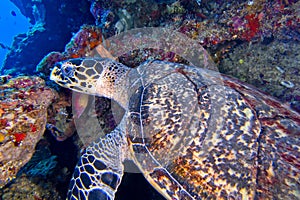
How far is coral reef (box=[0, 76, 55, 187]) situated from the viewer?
2016 mm

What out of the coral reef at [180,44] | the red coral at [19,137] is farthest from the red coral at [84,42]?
the red coral at [19,137]

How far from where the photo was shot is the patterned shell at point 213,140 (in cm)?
153

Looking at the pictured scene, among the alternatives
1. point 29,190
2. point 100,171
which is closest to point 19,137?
point 29,190

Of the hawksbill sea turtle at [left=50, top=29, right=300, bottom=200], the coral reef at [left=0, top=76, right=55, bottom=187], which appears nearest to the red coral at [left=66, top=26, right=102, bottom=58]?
the coral reef at [left=0, top=76, right=55, bottom=187]

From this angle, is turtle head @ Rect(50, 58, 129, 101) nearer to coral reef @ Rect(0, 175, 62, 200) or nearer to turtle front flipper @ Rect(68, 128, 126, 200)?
turtle front flipper @ Rect(68, 128, 126, 200)

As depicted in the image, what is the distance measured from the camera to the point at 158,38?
127 inches

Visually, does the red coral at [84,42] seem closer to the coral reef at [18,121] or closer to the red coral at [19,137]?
the coral reef at [18,121]

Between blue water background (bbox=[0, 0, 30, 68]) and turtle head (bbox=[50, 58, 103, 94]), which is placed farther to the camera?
blue water background (bbox=[0, 0, 30, 68])

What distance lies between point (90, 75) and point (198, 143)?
1.87 meters

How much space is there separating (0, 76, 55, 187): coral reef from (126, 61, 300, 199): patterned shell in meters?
1.08

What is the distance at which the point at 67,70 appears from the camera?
2791 mm

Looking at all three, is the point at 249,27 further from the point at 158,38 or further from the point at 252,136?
the point at 252,136

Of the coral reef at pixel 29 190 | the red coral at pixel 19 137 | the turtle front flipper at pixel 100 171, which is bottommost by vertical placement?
the coral reef at pixel 29 190

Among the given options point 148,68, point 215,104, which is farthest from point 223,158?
point 148,68
